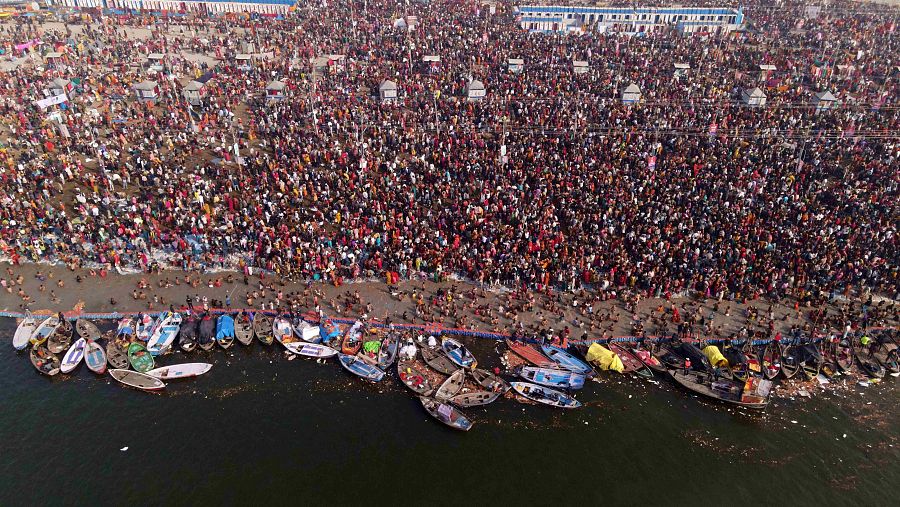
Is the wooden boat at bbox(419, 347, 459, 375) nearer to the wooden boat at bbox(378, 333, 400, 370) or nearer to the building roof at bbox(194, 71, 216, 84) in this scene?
the wooden boat at bbox(378, 333, 400, 370)

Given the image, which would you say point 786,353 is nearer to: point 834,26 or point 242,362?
point 242,362

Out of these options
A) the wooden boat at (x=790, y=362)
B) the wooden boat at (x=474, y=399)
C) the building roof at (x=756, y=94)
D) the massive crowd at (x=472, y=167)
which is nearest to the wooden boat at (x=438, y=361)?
the wooden boat at (x=474, y=399)

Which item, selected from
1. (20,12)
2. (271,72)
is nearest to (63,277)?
(271,72)

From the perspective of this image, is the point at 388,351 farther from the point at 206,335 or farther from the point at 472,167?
the point at 472,167

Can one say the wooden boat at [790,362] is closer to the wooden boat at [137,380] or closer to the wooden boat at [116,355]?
the wooden boat at [137,380]

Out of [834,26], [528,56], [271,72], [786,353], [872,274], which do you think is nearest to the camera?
[786,353]

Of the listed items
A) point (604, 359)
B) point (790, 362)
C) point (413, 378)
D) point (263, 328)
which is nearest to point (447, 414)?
point (413, 378)

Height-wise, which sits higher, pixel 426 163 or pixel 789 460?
pixel 426 163
